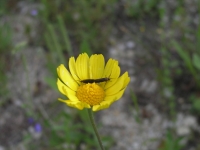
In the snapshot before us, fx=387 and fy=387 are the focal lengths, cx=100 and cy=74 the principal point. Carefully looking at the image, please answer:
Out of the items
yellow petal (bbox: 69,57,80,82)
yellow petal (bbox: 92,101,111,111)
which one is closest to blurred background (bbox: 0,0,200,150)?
yellow petal (bbox: 69,57,80,82)

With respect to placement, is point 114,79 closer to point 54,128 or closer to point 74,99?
point 74,99

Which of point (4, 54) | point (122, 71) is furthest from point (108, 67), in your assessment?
point (4, 54)

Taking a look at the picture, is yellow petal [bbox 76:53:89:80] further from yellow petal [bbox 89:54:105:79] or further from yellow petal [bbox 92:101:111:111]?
yellow petal [bbox 92:101:111:111]

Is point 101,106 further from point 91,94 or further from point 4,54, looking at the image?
point 4,54

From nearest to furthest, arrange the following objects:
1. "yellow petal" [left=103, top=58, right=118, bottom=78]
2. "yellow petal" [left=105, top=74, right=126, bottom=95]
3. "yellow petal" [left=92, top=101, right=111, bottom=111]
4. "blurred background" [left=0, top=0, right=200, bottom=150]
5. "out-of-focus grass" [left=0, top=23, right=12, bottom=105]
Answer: "yellow petal" [left=92, top=101, right=111, bottom=111] → "yellow petal" [left=105, top=74, right=126, bottom=95] → "yellow petal" [left=103, top=58, right=118, bottom=78] → "blurred background" [left=0, top=0, right=200, bottom=150] → "out-of-focus grass" [left=0, top=23, right=12, bottom=105]

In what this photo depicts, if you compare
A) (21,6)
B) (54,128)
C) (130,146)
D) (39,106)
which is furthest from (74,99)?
(21,6)

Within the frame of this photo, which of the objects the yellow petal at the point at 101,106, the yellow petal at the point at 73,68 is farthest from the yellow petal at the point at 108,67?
the yellow petal at the point at 101,106
